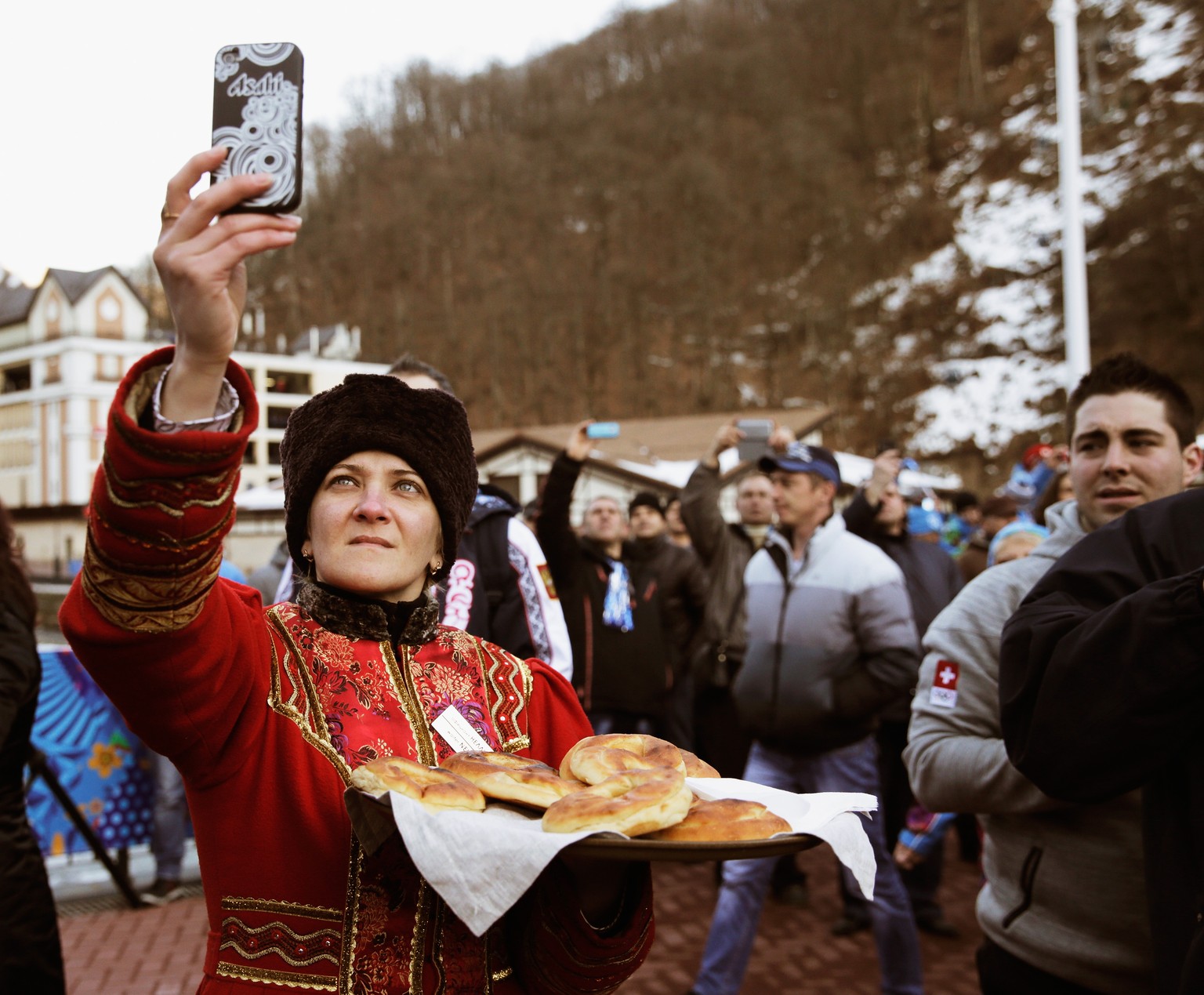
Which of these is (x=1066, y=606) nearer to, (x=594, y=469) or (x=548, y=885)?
(x=548, y=885)

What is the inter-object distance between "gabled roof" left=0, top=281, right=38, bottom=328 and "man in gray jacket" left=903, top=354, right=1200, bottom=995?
18.9 feet

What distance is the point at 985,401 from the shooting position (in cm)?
5622

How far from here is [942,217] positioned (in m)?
73.0

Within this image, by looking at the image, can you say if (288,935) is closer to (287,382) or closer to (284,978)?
(284,978)

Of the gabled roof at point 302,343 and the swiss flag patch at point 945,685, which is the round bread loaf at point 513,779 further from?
the gabled roof at point 302,343

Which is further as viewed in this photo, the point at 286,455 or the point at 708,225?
the point at 708,225

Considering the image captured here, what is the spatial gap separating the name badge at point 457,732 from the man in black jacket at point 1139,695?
972 mm

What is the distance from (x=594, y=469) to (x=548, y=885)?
78.5 ft

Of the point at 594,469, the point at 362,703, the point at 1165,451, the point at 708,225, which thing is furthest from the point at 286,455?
the point at 708,225

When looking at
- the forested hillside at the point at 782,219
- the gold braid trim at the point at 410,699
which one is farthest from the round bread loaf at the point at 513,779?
the forested hillside at the point at 782,219

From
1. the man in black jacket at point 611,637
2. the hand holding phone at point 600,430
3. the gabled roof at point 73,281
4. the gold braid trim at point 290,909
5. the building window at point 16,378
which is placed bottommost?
the man in black jacket at point 611,637

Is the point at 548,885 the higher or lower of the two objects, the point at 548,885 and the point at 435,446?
the lower

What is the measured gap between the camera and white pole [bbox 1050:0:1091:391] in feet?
33.9

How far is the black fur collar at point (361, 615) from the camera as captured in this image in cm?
175
